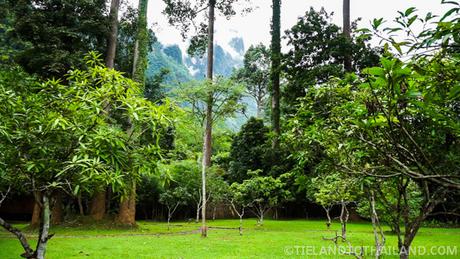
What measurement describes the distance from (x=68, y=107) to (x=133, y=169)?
79 centimetres

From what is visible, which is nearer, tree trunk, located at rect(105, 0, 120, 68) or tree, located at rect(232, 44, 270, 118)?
tree trunk, located at rect(105, 0, 120, 68)

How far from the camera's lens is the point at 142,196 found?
21.3m

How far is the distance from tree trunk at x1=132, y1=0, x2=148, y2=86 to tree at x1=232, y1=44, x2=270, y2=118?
1817 cm

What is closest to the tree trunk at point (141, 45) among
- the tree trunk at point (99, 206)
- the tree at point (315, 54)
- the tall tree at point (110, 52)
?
the tall tree at point (110, 52)

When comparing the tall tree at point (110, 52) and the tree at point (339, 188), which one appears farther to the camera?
the tall tree at point (110, 52)

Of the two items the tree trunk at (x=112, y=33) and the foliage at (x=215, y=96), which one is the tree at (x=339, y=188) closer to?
the foliage at (x=215, y=96)

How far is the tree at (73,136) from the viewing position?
8.95 ft

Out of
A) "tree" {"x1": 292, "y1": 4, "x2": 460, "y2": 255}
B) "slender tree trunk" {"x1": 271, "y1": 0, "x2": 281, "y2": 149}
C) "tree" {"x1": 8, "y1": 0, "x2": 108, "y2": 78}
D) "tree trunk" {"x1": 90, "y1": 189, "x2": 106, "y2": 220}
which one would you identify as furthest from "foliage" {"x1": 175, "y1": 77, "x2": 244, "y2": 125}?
"tree" {"x1": 292, "y1": 4, "x2": 460, "y2": 255}

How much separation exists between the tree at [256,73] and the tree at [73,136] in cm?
3116

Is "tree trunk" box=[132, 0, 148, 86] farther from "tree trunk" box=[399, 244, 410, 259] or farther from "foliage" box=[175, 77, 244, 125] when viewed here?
"tree trunk" box=[399, 244, 410, 259]

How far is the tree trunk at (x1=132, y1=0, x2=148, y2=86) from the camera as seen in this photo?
Answer: 15961 mm

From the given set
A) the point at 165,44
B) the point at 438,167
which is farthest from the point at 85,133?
the point at 165,44

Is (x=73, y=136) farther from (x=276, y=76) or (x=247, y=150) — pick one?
(x=247, y=150)

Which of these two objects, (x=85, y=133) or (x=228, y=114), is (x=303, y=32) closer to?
(x=228, y=114)
